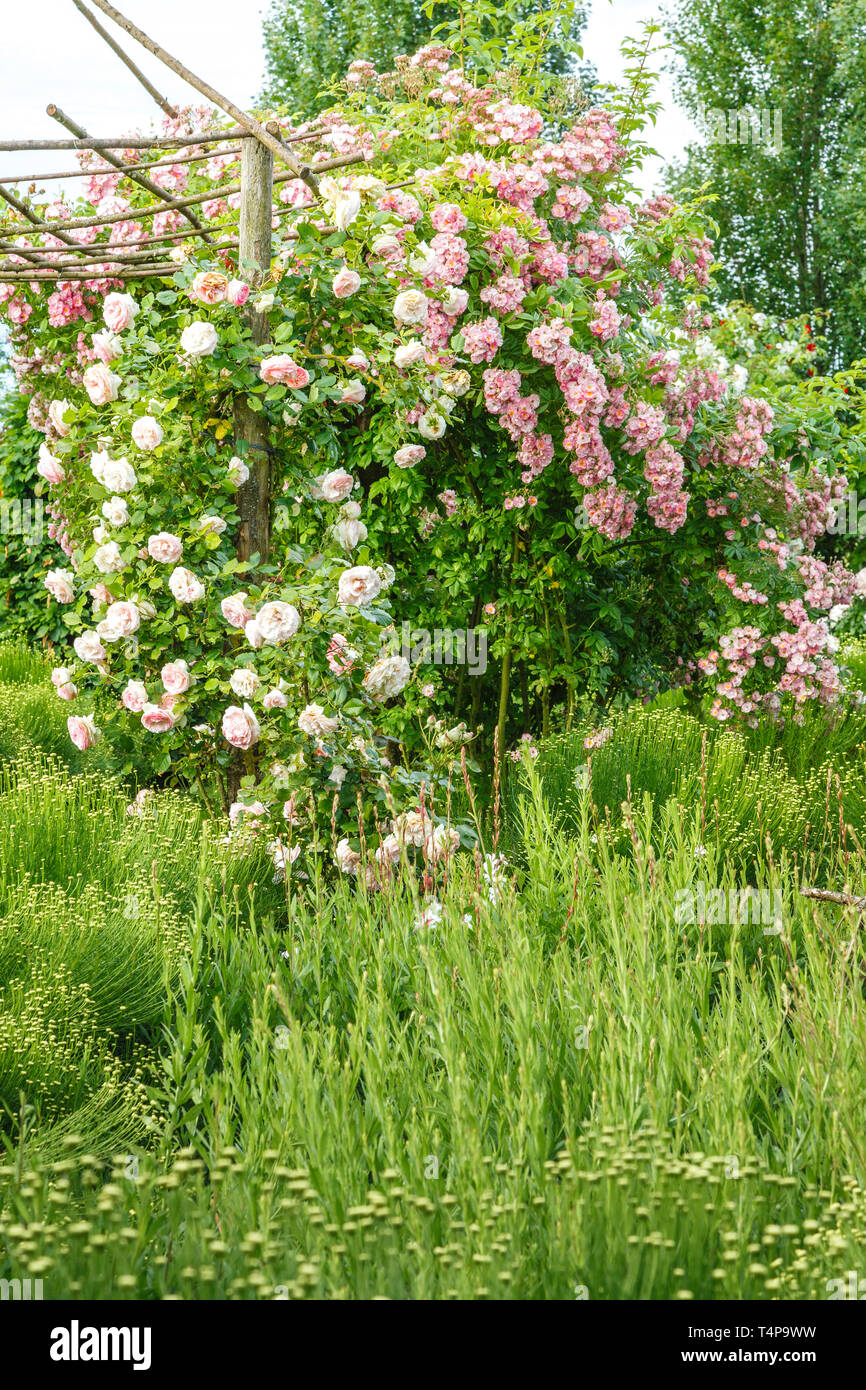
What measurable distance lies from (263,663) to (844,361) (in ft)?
56.7

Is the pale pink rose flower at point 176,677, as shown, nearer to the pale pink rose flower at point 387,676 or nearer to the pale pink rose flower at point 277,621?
the pale pink rose flower at point 277,621

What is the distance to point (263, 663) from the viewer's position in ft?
13.4

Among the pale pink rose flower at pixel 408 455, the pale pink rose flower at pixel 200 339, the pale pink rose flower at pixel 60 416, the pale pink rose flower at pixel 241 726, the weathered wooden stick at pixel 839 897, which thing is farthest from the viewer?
the pale pink rose flower at pixel 408 455

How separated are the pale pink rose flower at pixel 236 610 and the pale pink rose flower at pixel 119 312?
3.85 feet

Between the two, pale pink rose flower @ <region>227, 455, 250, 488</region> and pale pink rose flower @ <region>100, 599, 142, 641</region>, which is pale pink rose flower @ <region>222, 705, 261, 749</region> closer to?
pale pink rose flower @ <region>100, 599, 142, 641</region>

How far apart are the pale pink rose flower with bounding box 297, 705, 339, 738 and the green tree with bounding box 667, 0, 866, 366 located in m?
16.0

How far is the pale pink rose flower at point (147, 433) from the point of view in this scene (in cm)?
404

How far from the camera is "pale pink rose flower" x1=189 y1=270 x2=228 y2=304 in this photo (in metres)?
4.02

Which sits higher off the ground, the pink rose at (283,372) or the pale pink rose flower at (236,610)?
the pink rose at (283,372)

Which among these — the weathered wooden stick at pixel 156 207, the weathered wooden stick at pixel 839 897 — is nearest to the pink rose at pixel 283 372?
the weathered wooden stick at pixel 156 207

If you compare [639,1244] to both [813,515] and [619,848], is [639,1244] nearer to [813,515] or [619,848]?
[619,848]

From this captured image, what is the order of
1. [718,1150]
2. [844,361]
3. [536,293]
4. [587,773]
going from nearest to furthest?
[718,1150]
[587,773]
[536,293]
[844,361]

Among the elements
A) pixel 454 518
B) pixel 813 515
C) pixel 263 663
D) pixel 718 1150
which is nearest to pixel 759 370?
pixel 813 515

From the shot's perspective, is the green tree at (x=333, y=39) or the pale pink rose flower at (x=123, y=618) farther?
the green tree at (x=333, y=39)
